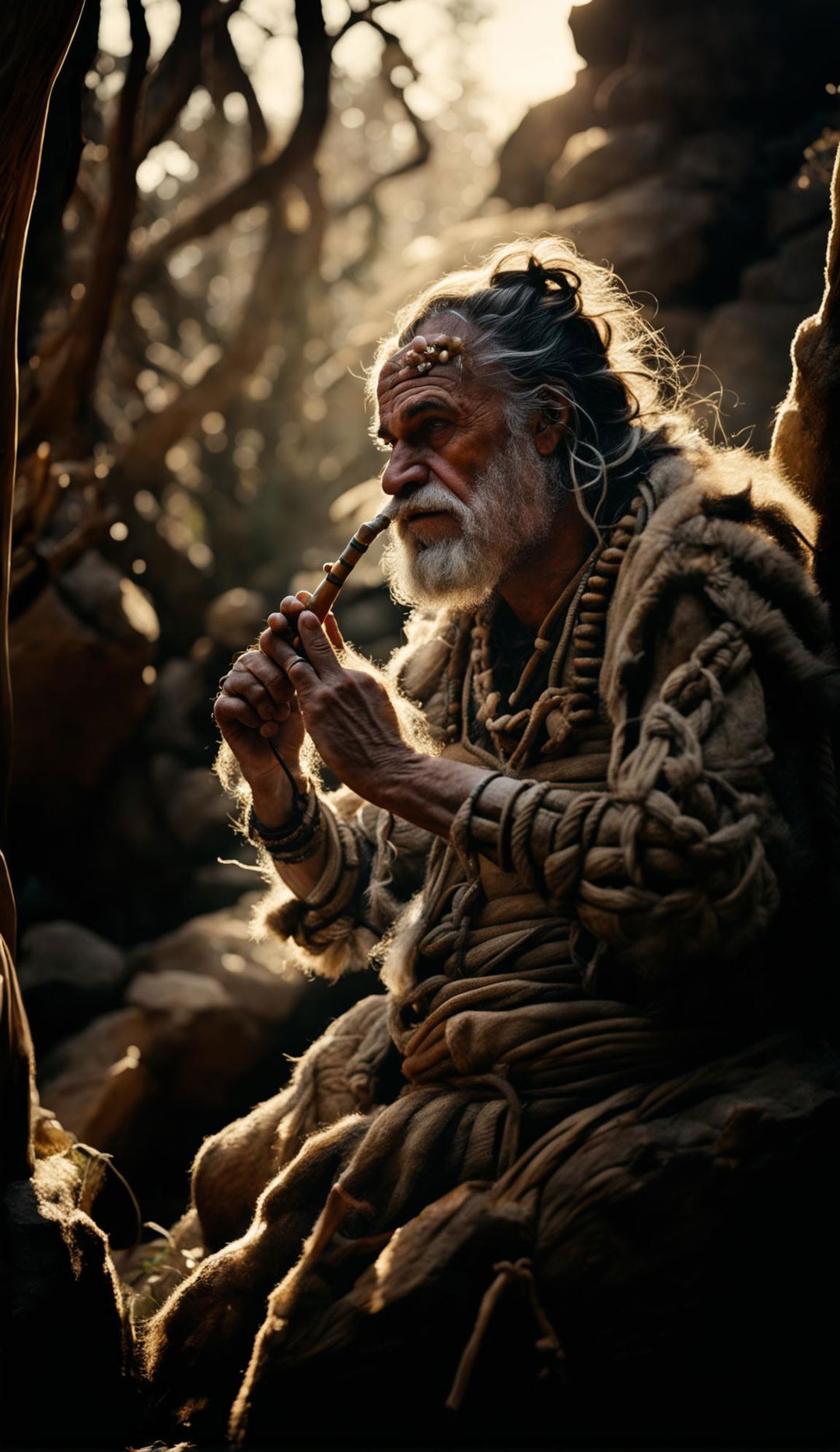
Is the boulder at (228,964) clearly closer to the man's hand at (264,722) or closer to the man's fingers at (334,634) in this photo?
the man's hand at (264,722)

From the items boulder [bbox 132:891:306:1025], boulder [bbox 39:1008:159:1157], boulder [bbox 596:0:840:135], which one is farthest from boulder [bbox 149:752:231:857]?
boulder [bbox 596:0:840:135]

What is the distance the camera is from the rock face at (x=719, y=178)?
6691mm

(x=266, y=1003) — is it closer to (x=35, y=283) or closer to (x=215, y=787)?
(x=215, y=787)

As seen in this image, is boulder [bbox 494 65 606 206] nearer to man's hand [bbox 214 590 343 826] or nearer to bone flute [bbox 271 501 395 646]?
bone flute [bbox 271 501 395 646]

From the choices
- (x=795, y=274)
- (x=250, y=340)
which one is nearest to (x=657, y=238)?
(x=795, y=274)

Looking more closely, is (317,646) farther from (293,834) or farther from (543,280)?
(543,280)

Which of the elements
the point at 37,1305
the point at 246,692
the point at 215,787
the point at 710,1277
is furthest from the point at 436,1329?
the point at 215,787

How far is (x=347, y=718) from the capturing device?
2273 mm

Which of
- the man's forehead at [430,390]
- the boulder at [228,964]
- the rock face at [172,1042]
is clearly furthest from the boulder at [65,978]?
the man's forehead at [430,390]

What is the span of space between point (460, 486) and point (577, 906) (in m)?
1.04

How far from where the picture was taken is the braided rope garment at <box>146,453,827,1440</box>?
1.91m

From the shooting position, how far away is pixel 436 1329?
190cm

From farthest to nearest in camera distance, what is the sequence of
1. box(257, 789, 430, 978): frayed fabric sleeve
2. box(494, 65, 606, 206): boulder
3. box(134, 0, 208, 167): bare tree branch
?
1. box(494, 65, 606, 206): boulder
2. box(134, 0, 208, 167): bare tree branch
3. box(257, 789, 430, 978): frayed fabric sleeve

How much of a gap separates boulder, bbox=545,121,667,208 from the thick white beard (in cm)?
653
